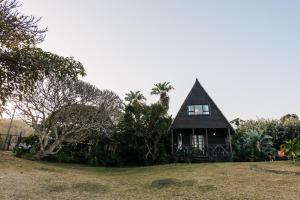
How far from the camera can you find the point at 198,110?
29.3 metres

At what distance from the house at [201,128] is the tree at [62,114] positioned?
24.4 feet

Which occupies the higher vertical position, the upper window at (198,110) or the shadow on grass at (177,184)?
the upper window at (198,110)

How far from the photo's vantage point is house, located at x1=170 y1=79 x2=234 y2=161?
2698 centimetres

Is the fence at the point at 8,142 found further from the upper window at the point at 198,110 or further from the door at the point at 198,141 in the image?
the door at the point at 198,141

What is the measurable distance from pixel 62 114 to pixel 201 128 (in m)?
13.6

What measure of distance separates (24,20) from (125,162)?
1889 cm

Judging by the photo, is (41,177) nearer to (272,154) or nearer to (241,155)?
(241,155)

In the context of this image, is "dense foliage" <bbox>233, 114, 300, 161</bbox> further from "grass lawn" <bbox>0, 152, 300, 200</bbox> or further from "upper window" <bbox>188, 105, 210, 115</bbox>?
"grass lawn" <bbox>0, 152, 300, 200</bbox>

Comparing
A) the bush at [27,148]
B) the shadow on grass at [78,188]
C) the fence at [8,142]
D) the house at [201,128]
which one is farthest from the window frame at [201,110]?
the fence at [8,142]

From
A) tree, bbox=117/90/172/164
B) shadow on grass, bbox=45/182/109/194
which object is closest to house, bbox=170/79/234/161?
tree, bbox=117/90/172/164

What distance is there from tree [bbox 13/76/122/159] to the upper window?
27.7 feet

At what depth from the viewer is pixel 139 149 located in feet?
88.1

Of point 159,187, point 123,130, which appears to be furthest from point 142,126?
point 159,187

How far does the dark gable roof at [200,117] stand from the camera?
28.3 metres
